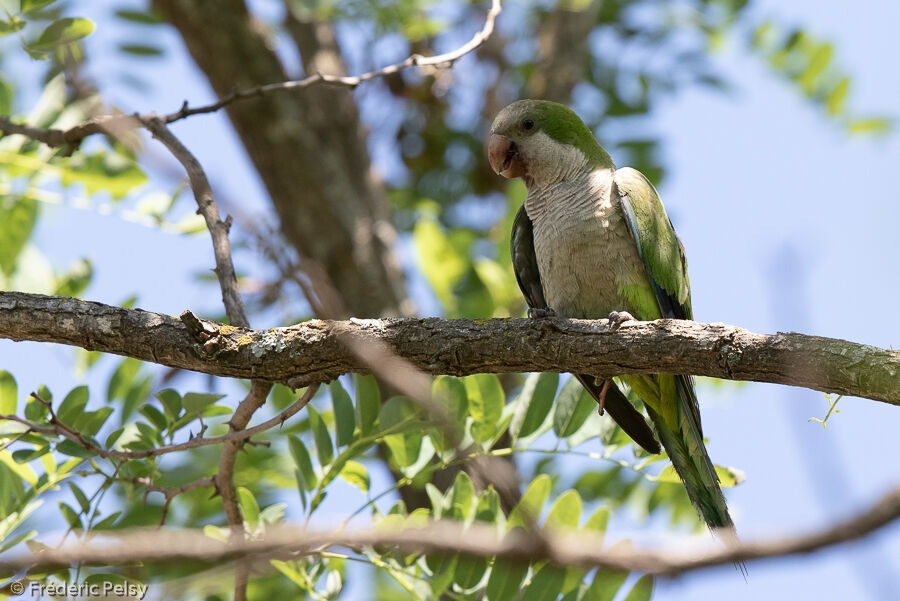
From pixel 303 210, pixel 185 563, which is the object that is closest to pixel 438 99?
pixel 303 210

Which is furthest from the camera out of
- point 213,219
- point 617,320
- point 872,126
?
point 872,126

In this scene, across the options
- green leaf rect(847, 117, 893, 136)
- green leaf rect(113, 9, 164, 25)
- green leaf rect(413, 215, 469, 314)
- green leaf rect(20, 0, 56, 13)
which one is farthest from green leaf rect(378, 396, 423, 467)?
green leaf rect(847, 117, 893, 136)

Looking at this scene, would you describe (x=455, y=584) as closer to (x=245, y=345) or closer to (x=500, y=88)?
(x=245, y=345)

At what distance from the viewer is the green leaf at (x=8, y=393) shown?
3.06m

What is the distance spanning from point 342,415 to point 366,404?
4.9 inches

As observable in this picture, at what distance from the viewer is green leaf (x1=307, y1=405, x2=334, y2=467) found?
316 cm

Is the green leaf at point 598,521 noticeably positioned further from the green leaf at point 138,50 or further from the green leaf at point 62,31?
the green leaf at point 138,50

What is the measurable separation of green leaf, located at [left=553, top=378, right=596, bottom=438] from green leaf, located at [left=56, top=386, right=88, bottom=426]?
6.24ft

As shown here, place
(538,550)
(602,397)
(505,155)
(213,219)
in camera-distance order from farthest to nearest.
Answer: (505,155), (602,397), (213,219), (538,550)

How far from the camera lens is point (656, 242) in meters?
3.63

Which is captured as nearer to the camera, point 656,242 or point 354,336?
point 354,336

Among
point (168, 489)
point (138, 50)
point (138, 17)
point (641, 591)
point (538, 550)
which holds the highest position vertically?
point (138, 17)

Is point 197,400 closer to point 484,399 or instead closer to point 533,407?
point 484,399

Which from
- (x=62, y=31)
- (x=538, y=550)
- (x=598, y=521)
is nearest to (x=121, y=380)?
(x=62, y=31)
